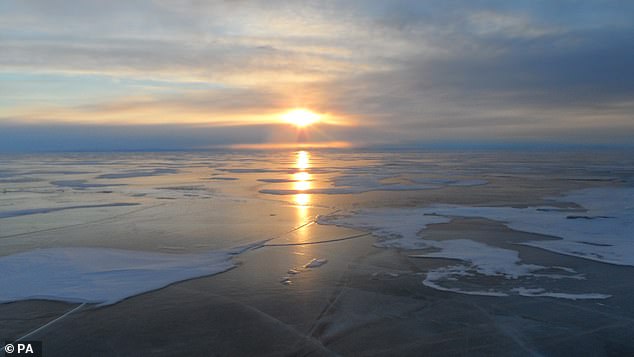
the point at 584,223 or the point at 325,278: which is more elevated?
the point at 584,223

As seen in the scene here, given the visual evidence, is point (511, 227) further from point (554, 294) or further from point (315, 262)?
point (315, 262)

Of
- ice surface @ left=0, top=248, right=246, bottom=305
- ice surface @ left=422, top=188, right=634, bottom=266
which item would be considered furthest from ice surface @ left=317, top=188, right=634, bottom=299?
ice surface @ left=0, top=248, right=246, bottom=305

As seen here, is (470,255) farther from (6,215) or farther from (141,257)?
(6,215)

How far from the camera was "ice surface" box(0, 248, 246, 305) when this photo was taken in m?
5.73

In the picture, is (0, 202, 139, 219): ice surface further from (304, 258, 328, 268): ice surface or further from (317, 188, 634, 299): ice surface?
(304, 258, 328, 268): ice surface

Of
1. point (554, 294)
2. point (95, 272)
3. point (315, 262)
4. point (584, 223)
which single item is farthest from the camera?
point (584, 223)

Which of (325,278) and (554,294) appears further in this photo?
(325,278)

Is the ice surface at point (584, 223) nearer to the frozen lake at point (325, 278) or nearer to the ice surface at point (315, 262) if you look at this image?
the frozen lake at point (325, 278)

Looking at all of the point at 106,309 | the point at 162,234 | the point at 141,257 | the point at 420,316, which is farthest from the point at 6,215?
the point at 420,316

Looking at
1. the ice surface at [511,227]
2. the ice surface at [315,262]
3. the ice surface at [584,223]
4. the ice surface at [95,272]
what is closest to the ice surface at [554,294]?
the ice surface at [511,227]

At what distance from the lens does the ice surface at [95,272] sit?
5.73 meters

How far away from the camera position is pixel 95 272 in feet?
21.4

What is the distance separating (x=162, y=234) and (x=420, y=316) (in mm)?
6005

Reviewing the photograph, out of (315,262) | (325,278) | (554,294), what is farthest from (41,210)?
(554,294)
